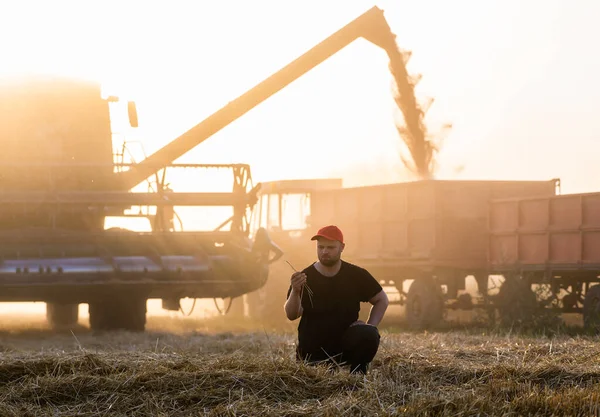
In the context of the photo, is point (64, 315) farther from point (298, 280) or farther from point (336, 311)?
point (298, 280)

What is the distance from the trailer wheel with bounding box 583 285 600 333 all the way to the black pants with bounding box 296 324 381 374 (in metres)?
9.16

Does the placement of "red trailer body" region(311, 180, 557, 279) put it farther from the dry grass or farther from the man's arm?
the man's arm

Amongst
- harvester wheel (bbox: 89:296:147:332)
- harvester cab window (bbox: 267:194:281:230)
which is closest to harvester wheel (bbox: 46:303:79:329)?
harvester wheel (bbox: 89:296:147:332)

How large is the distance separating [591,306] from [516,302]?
58.2 inches

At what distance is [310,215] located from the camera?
76.2 feet

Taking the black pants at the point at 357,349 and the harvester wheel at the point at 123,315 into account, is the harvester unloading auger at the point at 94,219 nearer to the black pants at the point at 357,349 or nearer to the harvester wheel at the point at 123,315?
the harvester wheel at the point at 123,315

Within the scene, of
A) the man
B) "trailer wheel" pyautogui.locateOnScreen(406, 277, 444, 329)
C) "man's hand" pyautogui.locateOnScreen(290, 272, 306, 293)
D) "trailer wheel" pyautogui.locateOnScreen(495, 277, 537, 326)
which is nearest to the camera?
"man's hand" pyautogui.locateOnScreen(290, 272, 306, 293)

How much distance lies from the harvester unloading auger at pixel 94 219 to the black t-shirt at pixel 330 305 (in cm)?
728

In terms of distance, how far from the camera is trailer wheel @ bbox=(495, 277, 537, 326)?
698 inches

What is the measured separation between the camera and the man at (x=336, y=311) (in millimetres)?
7957

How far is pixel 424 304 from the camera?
776 inches

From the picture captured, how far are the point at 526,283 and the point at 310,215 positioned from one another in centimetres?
613

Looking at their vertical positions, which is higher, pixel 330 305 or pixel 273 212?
pixel 273 212

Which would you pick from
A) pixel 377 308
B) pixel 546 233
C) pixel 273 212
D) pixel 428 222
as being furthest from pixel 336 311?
pixel 273 212
